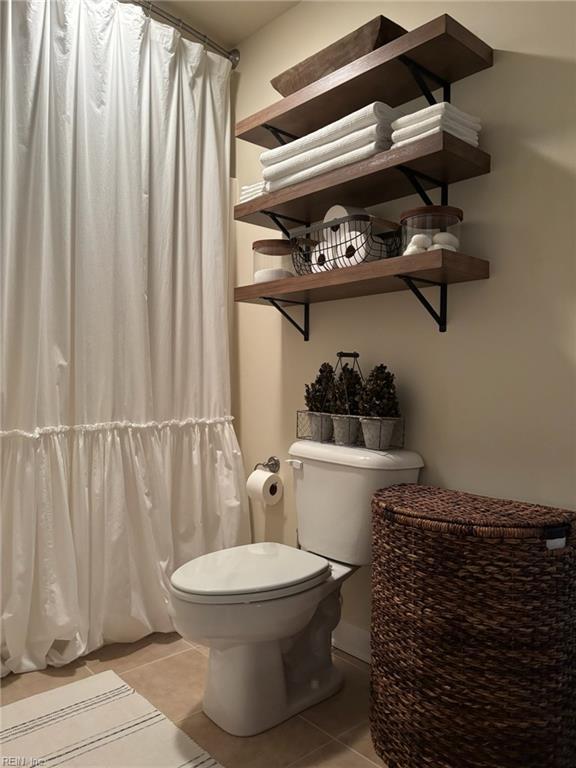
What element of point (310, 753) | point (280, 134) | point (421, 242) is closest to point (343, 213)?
point (421, 242)

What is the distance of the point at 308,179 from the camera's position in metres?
1.86

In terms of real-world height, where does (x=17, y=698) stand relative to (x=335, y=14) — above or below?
below

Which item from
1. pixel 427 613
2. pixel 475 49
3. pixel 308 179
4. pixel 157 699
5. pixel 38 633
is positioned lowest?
pixel 157 699

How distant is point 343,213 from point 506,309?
2.01ft

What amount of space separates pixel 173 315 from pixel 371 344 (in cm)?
82

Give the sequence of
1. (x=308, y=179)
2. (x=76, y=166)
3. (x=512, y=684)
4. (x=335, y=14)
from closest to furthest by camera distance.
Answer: (x=512, y=684)
(x=308, y=179)
(x=76, y=166)
(x=335, y=14)

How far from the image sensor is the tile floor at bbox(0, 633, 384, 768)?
151 cm

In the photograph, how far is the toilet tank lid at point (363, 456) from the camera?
174 cm

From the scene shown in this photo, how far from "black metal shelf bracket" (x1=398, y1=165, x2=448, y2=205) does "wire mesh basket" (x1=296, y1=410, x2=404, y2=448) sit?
69cm

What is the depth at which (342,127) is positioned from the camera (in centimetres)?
174

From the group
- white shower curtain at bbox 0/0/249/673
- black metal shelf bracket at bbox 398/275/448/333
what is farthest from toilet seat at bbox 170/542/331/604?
black metal shelf bracket at bbox 398/275/448/333

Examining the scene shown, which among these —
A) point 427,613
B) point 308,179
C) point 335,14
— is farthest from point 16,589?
point 335,14

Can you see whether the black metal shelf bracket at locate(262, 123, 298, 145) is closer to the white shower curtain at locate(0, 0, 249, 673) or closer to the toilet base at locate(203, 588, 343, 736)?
the white shower curtain at locate(0, 0, 249, 673)

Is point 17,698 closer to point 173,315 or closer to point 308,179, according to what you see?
point 173,315
